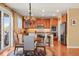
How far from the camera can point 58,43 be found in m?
3.80

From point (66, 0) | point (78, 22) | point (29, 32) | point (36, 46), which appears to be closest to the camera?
point (66, 0)

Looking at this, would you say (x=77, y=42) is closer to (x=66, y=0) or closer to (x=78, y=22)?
(x=78, y=22)

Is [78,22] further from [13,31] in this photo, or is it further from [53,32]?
[13,31]

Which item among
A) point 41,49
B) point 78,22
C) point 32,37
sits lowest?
point 41,49

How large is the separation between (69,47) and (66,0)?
2.82 meters

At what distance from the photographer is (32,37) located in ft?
11.4

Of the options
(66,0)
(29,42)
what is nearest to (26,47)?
(29,42)

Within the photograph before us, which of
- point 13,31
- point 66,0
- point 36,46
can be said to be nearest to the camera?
point 66,0

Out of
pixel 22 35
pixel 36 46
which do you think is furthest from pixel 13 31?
pixel 36 46

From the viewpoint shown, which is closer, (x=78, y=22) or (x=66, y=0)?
(x=66, y=0)

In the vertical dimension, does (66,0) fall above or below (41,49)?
above

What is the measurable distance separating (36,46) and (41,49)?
201mm

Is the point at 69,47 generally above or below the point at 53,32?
below

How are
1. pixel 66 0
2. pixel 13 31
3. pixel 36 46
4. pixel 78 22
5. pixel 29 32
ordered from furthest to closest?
pixel 78 22 → pixel 36 46 → pixel 29 32 → pixel 13 31 → pixel 66 0
